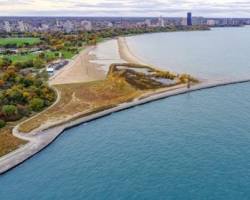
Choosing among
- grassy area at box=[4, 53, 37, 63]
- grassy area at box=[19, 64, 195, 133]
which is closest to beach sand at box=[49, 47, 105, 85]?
grassy area at box=[19, 64, 195, 133]

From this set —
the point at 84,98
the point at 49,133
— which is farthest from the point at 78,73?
the point at 49,133

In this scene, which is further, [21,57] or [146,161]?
[21,57]

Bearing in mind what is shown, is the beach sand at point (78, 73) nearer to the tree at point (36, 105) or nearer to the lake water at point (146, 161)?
the tree at point (36, 105)

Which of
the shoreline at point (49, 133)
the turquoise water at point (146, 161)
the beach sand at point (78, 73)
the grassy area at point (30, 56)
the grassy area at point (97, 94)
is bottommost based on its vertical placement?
the turquoise water at point (146, 161)

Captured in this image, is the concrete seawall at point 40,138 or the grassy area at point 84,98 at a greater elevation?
the grassy area at point 84,98

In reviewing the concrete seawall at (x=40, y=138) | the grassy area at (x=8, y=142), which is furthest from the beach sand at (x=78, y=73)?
the grassy area at (x=8, y=142)

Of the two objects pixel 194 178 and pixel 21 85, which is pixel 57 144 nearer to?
pixel 194 178

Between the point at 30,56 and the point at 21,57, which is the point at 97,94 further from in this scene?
the point at 30,56
